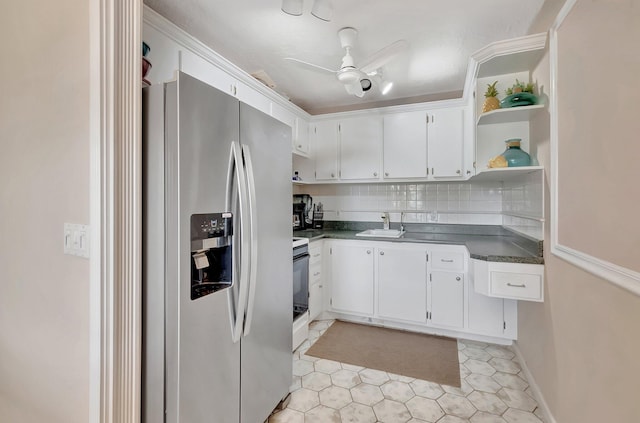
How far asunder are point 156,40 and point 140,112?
2.87 feet

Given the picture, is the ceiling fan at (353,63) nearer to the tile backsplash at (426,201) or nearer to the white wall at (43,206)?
the white wall at (43,206)

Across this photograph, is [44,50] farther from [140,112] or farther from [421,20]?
[421,20]

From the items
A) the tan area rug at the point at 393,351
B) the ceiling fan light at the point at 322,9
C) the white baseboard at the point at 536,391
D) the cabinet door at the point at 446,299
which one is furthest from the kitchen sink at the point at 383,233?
the ceiling fan light at the point at 322,9

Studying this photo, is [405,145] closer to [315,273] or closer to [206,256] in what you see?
[315,273]

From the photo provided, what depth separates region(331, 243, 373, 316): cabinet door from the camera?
9.61ft

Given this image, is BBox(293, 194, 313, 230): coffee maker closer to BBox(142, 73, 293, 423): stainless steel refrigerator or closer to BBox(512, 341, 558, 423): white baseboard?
BBox(142, 73, 293, 423): stainless steel refrigerator

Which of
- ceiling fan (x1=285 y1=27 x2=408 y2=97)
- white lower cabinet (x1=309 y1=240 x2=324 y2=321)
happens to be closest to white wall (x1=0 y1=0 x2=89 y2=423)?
ceiling fan (x1=285 y1=27 x2=408 y2=97)

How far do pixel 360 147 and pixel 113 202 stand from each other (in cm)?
266

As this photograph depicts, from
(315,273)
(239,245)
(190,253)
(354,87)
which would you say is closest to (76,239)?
(190,253)

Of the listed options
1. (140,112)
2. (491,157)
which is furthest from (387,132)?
(140,112)

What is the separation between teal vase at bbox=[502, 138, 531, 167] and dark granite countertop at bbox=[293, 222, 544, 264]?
0.53 metres

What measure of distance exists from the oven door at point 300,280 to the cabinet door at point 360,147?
3.87ft

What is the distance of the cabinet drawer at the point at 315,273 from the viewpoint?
2844 mm

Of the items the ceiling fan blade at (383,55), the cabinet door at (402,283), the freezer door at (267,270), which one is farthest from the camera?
the cabinet door at (402,283)
